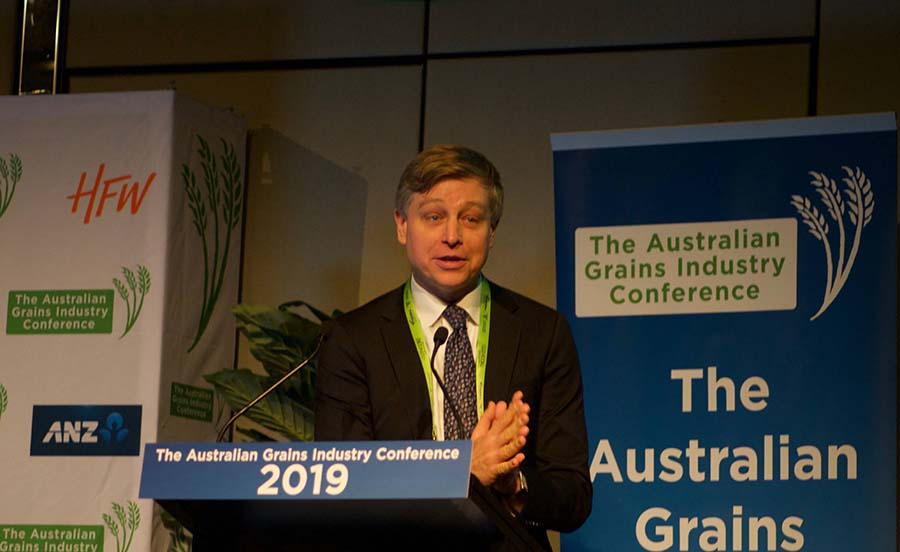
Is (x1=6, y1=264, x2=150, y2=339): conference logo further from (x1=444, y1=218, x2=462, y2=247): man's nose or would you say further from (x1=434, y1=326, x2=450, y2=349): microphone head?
(x1=434, y1=326, x2=450, y2=349): microphone head

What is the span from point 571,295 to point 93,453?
5.59 ft

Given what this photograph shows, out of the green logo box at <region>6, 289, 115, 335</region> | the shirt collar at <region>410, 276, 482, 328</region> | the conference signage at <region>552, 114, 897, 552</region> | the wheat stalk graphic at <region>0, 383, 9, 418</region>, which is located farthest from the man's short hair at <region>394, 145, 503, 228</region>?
the wheat stalk graphic at <region>0, 383, 9, 418</region>

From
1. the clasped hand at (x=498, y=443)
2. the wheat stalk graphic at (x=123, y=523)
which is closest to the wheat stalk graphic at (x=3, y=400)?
the wheat stalk graphic at (x=123, y=523)

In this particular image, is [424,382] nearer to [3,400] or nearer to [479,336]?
[479,336]

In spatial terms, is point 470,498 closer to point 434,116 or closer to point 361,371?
point 361,371

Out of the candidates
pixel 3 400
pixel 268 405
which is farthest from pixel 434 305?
pixel 3 400

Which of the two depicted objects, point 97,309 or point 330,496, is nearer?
point 330,496

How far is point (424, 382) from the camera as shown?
2.41m

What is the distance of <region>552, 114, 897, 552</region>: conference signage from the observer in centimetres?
381

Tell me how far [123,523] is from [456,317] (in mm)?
2273

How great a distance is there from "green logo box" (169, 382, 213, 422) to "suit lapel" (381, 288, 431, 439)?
2171 mm

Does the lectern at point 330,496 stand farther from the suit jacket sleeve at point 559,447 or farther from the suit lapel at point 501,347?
the suit lapel at point 501,347

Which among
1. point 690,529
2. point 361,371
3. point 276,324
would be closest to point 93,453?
point 276,324

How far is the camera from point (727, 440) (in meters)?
3.89
